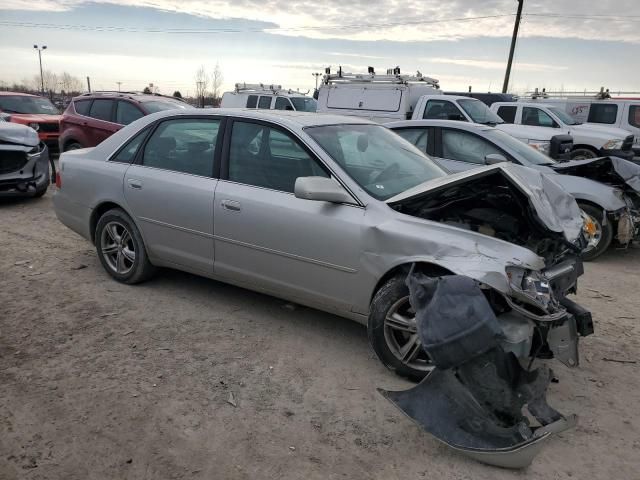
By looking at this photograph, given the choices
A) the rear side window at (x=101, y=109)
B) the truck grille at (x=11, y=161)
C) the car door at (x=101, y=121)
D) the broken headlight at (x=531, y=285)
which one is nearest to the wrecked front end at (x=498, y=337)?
the broken headlight at (x=531, y=285)

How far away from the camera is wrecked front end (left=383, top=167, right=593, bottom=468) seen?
8.75ft

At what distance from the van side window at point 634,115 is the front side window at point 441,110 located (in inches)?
283

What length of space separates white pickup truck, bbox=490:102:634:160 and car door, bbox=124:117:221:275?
9.94 m

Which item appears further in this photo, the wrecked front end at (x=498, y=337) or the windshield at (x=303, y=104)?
the windshield at (x=303, y=104)

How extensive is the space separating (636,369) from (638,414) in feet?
2.20

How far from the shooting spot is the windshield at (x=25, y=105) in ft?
44.1

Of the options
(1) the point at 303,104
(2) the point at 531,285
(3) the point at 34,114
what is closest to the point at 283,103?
(1) the point at 303,104

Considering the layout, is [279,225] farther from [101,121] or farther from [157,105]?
[101,121]

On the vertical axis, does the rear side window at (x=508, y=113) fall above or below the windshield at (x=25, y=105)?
above

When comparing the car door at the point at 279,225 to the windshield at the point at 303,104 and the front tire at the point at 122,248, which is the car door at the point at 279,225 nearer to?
the front tire at the point at 122,248

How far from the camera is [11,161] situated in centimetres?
817

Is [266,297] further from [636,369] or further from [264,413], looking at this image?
[636,369]

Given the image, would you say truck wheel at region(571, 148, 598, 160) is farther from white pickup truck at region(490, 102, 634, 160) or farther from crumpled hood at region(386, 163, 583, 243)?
crumpled hood at region(386, 163, 583, 243)

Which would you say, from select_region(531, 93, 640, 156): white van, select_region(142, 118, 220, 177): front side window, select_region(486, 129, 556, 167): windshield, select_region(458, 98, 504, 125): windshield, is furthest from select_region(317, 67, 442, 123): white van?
select_region(142, 118, 220, 177): front side window
